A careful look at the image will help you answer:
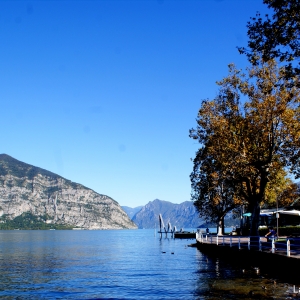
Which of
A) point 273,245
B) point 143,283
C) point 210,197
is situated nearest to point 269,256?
point 273,245

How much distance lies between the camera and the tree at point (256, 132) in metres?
41.6

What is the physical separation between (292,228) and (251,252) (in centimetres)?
2474

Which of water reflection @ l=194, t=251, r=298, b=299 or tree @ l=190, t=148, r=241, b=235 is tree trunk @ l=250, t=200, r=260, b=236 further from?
tree @ l=190, t=148, r=241, b=235

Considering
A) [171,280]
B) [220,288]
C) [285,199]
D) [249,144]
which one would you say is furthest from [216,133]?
[285,199]

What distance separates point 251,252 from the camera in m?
35.4

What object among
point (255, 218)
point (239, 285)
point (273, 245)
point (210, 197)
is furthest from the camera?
point (210, 197)

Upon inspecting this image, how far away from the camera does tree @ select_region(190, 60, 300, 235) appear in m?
41.6

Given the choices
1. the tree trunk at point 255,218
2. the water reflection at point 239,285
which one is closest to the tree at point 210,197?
the tree trunk at point 255,218

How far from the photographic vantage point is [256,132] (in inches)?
1684

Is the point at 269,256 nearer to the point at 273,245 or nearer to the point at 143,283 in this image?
the point at 273,245

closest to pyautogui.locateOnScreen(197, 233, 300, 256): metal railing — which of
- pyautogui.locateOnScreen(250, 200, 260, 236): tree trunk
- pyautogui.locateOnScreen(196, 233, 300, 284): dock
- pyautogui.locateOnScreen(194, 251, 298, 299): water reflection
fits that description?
pyautogui.locateOnScreen(196, 233, 300, 284): dock

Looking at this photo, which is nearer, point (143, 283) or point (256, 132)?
point (143, 283)

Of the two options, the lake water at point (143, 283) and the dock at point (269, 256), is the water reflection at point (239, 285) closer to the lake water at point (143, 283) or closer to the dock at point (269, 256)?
the lake water at point (143, 283)

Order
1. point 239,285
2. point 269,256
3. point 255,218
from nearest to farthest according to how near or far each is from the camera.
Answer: point 239,285, point 269,256, point 255,218
